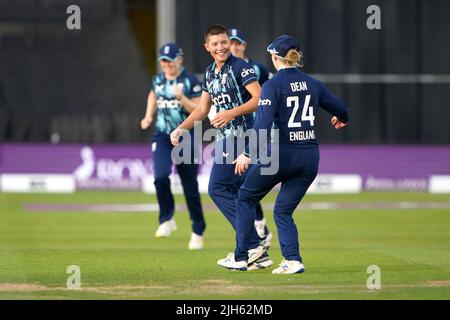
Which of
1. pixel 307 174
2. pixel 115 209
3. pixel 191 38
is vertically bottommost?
pixel 115 209

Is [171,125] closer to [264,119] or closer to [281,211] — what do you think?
[281,211]

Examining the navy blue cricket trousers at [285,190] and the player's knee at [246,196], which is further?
the player's knee at [246,196]

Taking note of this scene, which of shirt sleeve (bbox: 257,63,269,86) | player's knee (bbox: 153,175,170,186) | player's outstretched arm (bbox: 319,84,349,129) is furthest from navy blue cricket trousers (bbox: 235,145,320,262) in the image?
player's knee (bbox: 153,175,170,186)

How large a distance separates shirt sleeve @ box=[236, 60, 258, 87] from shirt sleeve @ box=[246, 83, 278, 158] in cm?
74

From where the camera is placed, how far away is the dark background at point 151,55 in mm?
29797

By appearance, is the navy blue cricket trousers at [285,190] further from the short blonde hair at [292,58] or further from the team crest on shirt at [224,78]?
the team crest on shirt at [224,78]

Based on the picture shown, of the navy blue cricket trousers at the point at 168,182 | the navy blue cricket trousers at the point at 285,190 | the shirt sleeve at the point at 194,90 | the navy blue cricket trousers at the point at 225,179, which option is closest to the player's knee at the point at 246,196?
the navy blue cricket trousers at the point at 285,190

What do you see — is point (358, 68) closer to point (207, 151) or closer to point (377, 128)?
point (377, 128)

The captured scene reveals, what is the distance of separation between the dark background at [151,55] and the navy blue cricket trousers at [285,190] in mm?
17931

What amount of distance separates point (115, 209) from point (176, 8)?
7.12 m
